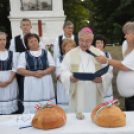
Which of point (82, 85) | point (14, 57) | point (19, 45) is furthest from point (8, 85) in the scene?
point (82, 85)

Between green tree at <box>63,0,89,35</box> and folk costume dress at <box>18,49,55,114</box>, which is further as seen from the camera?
green tree at <box>63,0,89,35</box>

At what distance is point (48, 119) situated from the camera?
1.82 meters

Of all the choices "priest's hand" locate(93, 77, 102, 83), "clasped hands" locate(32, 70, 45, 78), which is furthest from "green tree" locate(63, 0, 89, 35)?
"priest's hand" locate(93, 77, 102, 83)

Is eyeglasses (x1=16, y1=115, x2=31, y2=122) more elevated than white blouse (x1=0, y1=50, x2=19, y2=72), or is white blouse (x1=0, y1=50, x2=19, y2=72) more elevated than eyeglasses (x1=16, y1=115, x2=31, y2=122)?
white blouse (x1=0, y1=50, x2=19, y2=72)

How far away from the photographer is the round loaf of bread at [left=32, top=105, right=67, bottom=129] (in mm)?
1818

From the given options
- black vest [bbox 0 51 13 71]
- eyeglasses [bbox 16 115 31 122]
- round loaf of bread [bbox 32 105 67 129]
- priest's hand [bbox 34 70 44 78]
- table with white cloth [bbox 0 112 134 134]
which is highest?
black vest [bbox 0 51 13 71]

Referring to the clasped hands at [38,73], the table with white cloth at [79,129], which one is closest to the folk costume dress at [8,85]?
the clasped hands at [38,73]

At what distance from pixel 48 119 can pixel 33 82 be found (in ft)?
5.54

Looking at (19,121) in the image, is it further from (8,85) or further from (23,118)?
(8,85)

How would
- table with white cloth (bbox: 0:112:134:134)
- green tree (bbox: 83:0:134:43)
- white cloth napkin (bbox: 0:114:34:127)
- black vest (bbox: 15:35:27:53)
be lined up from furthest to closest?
1. green tree (bbox: 83:0:134:43)
2. black vest (bbox: 15:35:27:53)
3. white cloth napkin (bbox: 0:114:34:127)
4. table with white cloth (bbox: 0:112:134:134)

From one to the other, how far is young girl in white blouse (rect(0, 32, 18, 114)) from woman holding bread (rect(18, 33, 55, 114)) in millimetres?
322

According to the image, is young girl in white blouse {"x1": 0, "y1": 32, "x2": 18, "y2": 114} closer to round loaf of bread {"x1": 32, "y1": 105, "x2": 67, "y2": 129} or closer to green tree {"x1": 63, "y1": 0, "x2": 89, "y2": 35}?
round loaf of bread {"x1": 32, "y1": 105, "x2": 67, "y2": 129}

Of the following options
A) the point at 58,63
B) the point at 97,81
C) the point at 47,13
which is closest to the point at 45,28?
the point at 47,13

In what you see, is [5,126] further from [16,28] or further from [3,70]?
[16,28]
